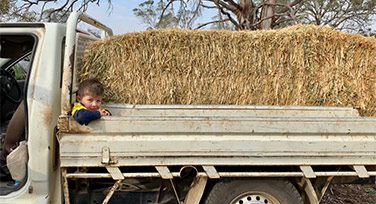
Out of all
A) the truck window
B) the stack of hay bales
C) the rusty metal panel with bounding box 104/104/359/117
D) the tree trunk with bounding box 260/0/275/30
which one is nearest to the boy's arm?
Answer: the stack of hay bales

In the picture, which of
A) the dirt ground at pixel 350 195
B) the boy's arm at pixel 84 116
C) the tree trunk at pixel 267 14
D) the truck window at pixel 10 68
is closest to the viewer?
the boy's arm at pixel 84 116

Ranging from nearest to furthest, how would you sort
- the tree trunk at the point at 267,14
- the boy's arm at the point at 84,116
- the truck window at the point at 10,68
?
the boy's arm at the point at 84,116, the truck window at the point at 10,68, the tree trunk at the point at 267,14

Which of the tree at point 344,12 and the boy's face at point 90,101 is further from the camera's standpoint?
the tree at point 344,12

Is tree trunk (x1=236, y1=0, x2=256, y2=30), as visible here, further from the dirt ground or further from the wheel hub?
the wheel hub

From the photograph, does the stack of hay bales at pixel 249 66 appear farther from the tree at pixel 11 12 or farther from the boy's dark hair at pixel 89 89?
the tree at pixel 11 12

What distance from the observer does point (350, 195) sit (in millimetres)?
4645

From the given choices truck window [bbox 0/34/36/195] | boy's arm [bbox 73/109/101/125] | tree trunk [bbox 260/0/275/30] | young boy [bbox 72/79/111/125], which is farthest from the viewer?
tree trunk [bbox 260/0/275/30]

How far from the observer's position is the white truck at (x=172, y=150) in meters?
2.45

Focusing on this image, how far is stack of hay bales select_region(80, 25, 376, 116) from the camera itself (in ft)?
10.6

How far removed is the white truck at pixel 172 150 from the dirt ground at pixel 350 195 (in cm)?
178

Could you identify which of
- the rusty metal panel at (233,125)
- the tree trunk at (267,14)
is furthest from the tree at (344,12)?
the rusty metal panel at (233,125)

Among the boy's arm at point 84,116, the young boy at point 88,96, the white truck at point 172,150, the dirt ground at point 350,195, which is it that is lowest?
the dirt ground at point 350,195

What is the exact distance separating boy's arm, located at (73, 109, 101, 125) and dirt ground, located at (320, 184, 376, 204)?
353cm

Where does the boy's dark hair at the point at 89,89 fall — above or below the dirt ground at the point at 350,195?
above
